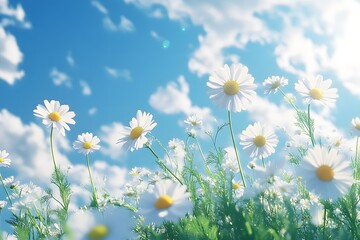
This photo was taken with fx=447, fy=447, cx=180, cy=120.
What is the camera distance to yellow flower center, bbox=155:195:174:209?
153 cm

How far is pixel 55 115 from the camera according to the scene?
141 inches

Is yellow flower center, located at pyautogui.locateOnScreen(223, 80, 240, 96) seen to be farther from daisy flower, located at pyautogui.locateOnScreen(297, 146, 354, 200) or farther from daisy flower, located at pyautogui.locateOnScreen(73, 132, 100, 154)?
daisy flower, located at pyautogui.locateOnScreen(73, 132, 100, 154)

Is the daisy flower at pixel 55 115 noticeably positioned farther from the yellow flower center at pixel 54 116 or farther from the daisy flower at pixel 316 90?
the daisy flower at pixel 316 90

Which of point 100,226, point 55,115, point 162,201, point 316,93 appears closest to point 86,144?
point 55,115

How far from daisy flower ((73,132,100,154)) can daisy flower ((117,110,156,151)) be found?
1.00 m

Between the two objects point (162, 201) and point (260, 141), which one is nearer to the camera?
point (162, 201)

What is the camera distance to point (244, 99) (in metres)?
2.46

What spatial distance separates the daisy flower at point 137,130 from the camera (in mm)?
2625

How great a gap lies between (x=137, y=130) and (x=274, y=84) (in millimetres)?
1289

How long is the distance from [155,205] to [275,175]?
0.55 meters

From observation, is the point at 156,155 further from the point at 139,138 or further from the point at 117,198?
the point at 117,198

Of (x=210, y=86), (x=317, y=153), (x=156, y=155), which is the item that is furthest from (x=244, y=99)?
(x=317, y=153)

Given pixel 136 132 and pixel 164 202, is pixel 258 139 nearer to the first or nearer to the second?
pixel 136 132

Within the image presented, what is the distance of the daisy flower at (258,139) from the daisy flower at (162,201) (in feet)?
4.04
